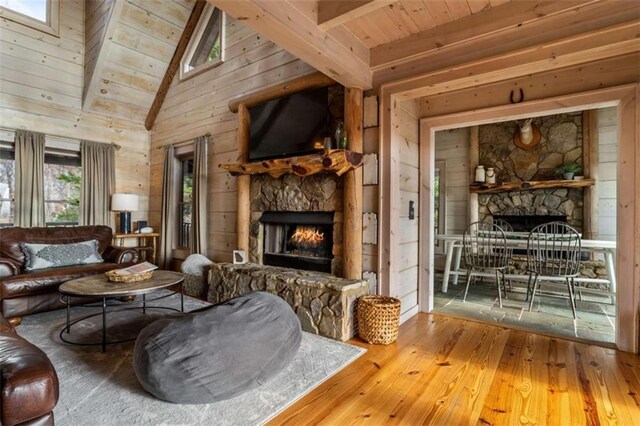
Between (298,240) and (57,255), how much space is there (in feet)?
8.72

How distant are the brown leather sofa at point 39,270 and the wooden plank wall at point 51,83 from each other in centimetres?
159

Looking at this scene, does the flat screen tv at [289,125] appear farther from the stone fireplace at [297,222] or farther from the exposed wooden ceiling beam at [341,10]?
the exposed wooden ceiling beam at [341,10]

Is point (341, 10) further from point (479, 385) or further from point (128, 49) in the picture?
point (128, 49)

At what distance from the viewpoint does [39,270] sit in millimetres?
3381

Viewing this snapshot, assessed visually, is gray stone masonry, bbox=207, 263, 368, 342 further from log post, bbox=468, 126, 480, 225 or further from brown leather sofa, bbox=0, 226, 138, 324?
log post, bbox=468, 126, 480, 225

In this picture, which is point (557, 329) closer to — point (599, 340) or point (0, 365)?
point (599, 340)

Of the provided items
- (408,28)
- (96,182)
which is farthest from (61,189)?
(408,28)

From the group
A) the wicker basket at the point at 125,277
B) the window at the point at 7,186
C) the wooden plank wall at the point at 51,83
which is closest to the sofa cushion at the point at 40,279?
the wicker basket at the point at 125,277

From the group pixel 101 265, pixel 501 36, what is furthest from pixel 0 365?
pixel 501 36

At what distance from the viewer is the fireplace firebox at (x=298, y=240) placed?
3.38 m

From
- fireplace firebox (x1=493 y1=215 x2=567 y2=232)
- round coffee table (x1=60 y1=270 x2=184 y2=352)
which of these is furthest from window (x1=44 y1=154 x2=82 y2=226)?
fireplace firebox (x1=493 y1=215 x2=567 y2=232)

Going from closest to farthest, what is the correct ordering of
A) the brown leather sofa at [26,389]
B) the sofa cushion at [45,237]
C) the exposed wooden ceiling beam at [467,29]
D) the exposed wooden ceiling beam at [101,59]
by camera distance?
the brown leather sofa at [26,389] → the exposed wooden ceiling beam at [467,29] → the sofa cushion at [45,237] → the exposed wooden ceiling beam at [101,59]

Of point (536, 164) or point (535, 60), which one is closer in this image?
point (535, 60)

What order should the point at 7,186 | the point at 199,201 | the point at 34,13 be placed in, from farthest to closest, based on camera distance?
the point at 199,201
the point at 7,186
the point at 34,13
